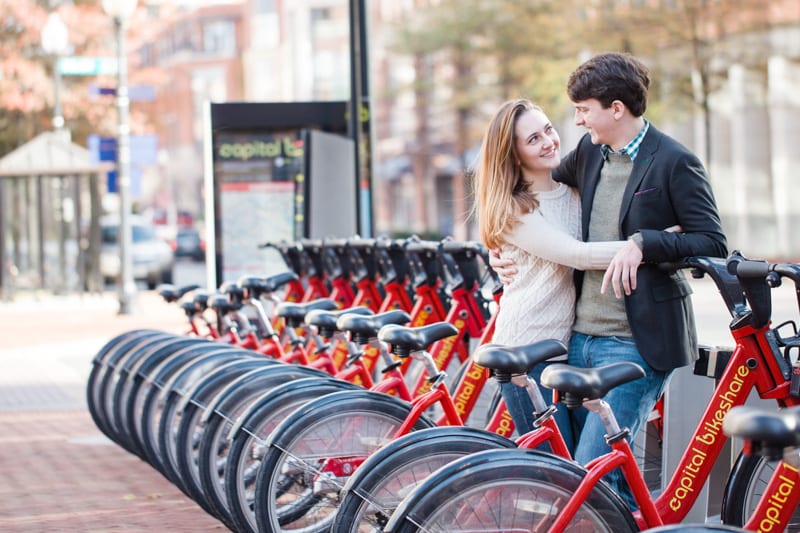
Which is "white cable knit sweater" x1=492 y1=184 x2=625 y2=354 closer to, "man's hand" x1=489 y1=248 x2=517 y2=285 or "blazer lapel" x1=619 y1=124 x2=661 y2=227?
"man's hand" x1=489 y1=248 x2=517 y2=285

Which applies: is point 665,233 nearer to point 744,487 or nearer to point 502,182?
point 502,182

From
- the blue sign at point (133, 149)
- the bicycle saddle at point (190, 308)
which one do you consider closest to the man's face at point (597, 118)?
the bicycle saddle at point (190, 308)

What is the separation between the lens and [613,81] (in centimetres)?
420

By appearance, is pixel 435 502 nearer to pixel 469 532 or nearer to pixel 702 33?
pixel 469 532

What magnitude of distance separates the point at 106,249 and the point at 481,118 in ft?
54.8

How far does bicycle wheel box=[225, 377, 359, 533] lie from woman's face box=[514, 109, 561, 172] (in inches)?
52.2

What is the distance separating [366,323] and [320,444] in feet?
1.68

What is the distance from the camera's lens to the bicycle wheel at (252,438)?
5.25m

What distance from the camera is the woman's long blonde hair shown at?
14.4 feet

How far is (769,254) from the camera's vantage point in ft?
106

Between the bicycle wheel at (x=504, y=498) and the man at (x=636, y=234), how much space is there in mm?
615

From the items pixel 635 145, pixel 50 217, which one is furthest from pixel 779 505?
pixel 50 217

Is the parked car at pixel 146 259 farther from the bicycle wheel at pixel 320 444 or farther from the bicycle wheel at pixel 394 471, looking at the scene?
the bicycle wheel at pixel 394 471

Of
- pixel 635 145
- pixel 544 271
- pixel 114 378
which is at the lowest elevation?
pixel 114 378
